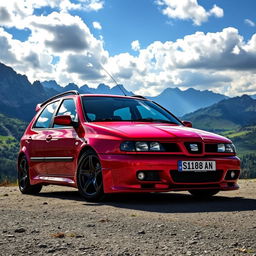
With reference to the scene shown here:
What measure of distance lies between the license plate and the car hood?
0.34 meters

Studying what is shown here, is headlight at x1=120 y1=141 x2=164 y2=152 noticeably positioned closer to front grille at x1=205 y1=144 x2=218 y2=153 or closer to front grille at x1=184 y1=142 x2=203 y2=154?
front grille at x1=184 y1=142 x2=203 y2=154

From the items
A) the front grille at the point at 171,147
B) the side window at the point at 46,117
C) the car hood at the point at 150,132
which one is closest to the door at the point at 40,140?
the side window at the point at 46,117

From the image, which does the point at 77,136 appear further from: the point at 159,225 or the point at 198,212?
the point at 159,225

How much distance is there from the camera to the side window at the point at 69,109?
7.46 meters

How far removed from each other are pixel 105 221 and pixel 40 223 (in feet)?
2.20

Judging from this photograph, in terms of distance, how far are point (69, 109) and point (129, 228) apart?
12.8ft

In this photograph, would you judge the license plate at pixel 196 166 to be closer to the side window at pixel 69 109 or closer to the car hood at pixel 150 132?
the car hood at pixel 150 132

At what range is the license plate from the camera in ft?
20.5

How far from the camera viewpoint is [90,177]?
21.9 feet

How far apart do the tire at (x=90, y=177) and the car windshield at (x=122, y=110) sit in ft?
2.43

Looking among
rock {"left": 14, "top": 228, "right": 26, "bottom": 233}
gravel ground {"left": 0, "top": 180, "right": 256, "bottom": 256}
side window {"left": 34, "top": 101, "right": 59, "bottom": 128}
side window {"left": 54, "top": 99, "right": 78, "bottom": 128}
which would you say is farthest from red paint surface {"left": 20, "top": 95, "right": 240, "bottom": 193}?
rock {"left": 14, "top": 228, "right": 26, "bottom": 233}

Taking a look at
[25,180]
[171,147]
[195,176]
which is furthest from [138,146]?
[25,180]

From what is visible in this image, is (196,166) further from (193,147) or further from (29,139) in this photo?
(29,139)

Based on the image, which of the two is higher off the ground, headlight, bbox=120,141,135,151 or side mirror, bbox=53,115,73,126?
side mirror, bbox=53,115,73,126
